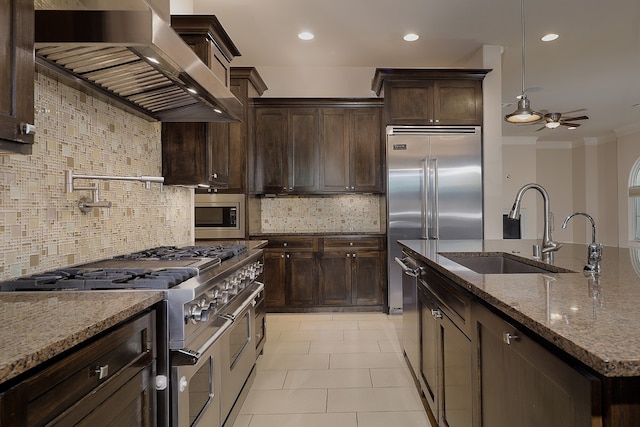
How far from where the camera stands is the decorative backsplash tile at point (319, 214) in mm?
5176

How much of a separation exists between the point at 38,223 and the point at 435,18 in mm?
3647

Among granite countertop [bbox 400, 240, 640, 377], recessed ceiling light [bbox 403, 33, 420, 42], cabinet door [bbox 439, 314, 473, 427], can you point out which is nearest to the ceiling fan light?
recessed ceiling light [bbox 403, 33, 420, 42]

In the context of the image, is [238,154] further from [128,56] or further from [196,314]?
[196,314]

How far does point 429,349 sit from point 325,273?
2537mm

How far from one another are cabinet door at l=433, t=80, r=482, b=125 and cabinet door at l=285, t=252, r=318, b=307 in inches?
85.1

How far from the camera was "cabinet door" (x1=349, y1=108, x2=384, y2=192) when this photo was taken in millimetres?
4789

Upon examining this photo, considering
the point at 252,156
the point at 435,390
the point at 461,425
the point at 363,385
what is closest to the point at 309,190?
the point at 252,156

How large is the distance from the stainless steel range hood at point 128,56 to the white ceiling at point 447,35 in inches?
70.0

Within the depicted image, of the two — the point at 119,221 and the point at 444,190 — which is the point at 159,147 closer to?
the point at 119,221

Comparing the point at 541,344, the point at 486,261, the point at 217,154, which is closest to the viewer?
the point at 541,344

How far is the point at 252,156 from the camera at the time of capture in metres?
4.67

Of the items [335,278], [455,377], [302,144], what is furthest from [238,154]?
[455,377]

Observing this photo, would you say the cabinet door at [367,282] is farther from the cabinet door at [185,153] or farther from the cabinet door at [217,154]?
the cabinet door at [185,153]

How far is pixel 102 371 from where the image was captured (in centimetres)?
97
